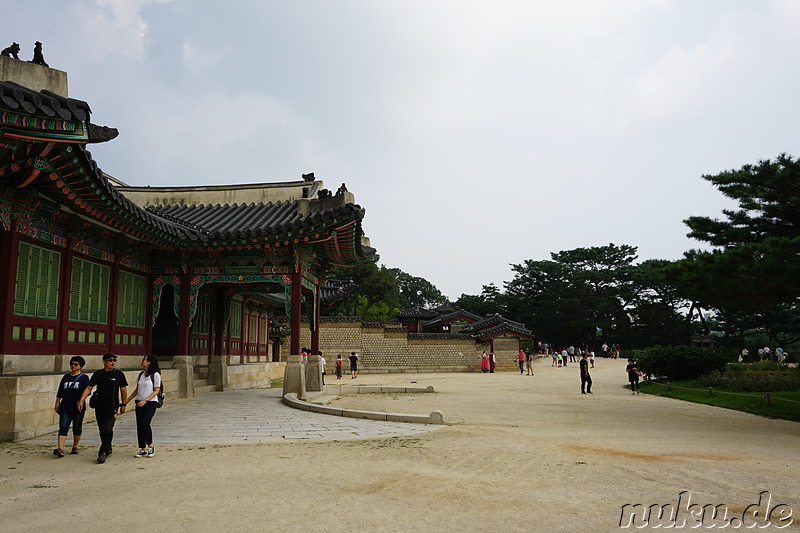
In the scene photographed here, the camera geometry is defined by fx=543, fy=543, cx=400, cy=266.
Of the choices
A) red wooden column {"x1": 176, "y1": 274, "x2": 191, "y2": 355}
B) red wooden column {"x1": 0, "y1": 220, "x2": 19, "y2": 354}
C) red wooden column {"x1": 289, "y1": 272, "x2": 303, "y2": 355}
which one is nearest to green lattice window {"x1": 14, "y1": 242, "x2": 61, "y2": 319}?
red wooden column {"x1": 0, "y1": 220, "x2": 19, "y2": 354}

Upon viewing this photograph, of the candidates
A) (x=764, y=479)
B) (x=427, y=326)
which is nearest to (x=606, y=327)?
(x=427, y=326)

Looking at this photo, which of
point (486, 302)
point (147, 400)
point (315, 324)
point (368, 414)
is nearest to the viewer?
point (147, 400)

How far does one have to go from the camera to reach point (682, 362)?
76.4ft

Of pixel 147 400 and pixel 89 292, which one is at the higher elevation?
pixel 89 292

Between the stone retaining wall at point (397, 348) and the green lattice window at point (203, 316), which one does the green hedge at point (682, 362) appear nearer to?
the stone retaining wall at point (397, 348)

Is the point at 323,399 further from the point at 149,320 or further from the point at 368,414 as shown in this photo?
the point at 149,320

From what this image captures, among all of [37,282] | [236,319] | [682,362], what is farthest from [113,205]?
[682,362]

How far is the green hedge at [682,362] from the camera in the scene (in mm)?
22609

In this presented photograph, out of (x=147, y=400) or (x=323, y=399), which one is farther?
(x=323, y=399)

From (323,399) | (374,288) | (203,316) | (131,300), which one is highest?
(374,288)

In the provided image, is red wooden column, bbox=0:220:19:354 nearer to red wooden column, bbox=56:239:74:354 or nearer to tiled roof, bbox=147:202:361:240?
red wooden column, bbox=56:239:74:354

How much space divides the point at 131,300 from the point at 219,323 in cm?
453
